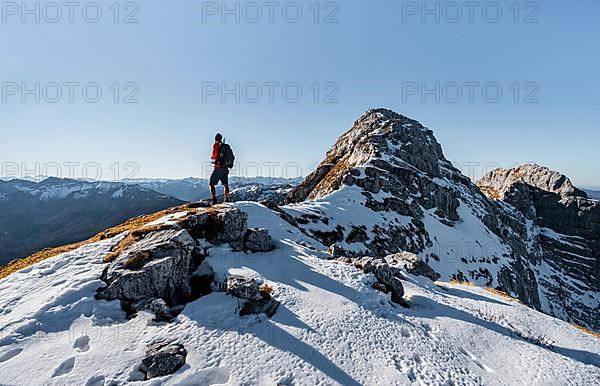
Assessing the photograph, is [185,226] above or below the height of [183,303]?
above

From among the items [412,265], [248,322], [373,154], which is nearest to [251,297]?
[248,322]

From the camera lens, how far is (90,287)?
12.1m

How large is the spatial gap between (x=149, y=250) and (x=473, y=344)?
13908 mm

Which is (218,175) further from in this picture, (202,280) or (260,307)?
(260,307)

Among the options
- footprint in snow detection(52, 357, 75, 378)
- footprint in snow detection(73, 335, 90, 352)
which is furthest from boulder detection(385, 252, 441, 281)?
footprint in snow detection(52, 357, 75, 378)

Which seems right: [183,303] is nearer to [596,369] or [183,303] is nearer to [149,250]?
[149,250]

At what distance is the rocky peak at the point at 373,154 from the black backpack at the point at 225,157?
48.7 m

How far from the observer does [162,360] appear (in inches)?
353

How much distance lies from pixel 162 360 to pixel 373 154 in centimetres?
8182

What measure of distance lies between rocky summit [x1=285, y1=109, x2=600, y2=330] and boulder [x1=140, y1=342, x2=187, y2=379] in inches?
506

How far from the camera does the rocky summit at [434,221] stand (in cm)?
5128

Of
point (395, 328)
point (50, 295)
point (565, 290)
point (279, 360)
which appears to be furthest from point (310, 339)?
point (565, 290)

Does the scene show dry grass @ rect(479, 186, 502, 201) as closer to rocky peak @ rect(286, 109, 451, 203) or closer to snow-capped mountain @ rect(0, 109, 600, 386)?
rocky peak @ rect(286, 109, 451, 203)

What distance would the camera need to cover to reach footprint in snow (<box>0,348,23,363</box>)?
8769 mm
